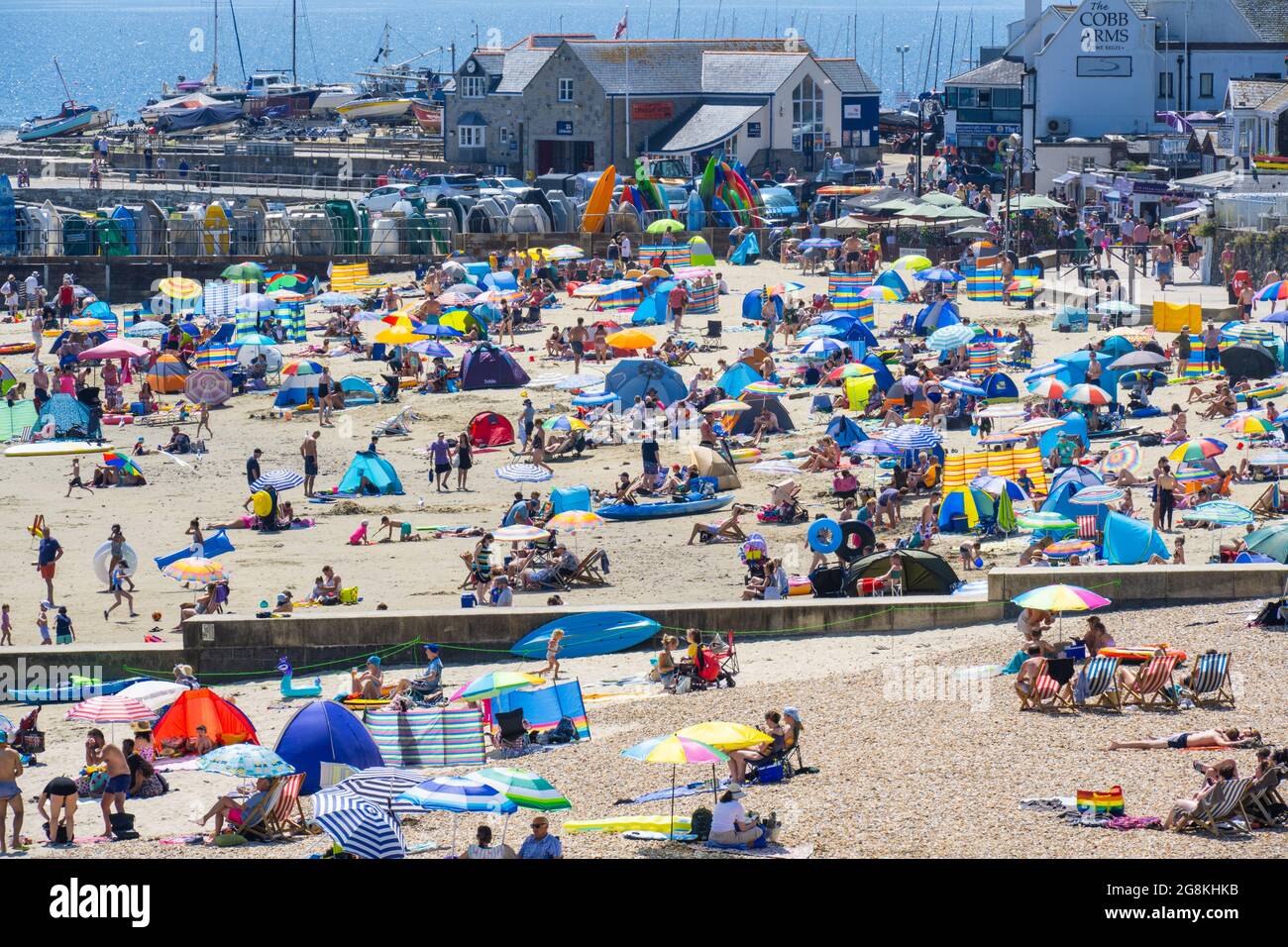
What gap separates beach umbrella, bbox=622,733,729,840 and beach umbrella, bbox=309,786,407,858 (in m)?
1.64

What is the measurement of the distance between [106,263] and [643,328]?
1439cm

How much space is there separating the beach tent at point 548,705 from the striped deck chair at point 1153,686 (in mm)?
4143

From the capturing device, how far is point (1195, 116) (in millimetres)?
55156

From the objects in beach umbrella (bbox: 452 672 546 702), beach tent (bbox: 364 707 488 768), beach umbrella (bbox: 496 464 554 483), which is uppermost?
beach umbrella (bbox: 496 464 554 483)

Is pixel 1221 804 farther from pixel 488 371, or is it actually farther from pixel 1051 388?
pixel 488 371

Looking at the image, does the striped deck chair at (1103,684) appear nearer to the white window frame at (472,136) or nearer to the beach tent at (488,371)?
the beach tent at (488,371)

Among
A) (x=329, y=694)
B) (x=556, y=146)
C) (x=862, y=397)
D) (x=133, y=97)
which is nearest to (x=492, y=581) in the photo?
(x=329, y=694)

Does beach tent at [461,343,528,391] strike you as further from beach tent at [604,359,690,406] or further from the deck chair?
the deck chair

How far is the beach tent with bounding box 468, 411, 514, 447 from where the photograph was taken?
2861cm

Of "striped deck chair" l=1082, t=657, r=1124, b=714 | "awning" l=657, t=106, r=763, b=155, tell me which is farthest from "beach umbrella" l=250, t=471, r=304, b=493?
"awning" l=657, t=106, r=763, b=155

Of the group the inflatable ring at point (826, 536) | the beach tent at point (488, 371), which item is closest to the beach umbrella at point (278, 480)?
Answer: the inflatable ring at point (826, 536)

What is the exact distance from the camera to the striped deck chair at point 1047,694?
14.7 meters

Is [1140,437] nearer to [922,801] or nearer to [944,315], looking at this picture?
[944,315]

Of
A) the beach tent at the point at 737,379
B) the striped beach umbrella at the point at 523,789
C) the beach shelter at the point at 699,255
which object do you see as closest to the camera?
the striped beach umbrella at the point at 523,789
